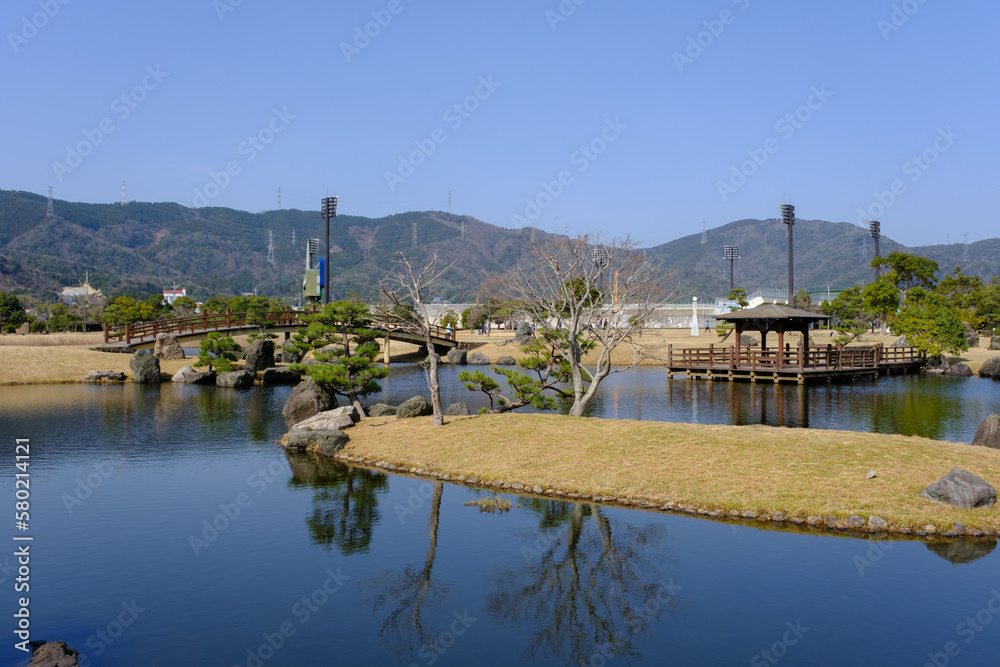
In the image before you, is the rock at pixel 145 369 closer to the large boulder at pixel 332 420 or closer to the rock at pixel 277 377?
the rock at pixel 277 377

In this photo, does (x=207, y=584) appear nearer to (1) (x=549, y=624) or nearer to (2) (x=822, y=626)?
(1) (x=549, y=624)

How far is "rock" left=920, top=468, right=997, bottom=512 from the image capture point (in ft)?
49.1

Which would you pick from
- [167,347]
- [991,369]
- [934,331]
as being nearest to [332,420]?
[167,347]

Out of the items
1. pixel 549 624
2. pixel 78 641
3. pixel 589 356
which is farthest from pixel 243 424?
pixel 589 356

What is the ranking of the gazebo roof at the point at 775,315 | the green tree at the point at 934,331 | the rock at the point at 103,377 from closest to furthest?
the rock at the point at 103,377
the gazebo roof at the point at 775,315
the green tree at the point at 934,331

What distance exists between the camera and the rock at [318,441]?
74.8 ft

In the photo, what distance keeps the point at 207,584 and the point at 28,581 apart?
303cm

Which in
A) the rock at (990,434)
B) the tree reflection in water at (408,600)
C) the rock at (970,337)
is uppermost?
the rock at (970,337)

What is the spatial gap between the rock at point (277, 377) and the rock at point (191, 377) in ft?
10.0

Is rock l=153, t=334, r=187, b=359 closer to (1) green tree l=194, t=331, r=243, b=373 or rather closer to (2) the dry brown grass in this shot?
(1) green tree l=194, t=331, r=243, b=373

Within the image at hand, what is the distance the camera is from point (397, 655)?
10.2 metres

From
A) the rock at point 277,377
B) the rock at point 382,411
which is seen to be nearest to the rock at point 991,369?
the rock at point 382,411

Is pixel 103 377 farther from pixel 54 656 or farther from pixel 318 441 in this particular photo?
pixel 54 656

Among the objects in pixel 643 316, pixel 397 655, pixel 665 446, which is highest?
pixel 643 316
